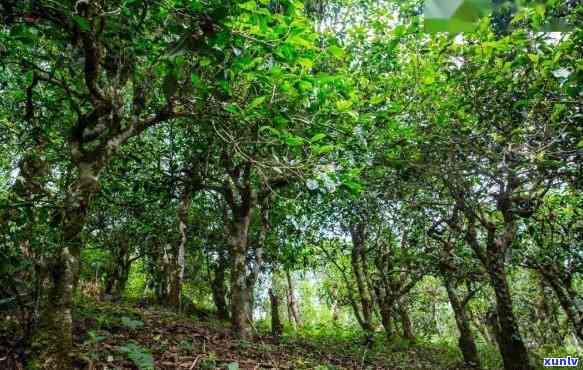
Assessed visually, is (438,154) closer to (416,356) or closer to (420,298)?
(416,356)

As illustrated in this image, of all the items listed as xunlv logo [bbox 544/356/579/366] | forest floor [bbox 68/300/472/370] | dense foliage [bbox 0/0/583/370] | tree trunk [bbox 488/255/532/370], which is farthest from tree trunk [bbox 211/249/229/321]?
xunlv logo [bbox 544/356/579/366]

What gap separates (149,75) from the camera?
16.9 ft

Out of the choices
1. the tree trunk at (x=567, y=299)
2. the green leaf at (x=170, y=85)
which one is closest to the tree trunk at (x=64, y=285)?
the green leaf at (x=170, y=85)

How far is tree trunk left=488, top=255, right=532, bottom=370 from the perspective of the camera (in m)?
8.51

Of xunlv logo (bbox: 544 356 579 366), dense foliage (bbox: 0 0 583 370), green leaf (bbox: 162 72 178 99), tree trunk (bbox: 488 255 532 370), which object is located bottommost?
xunlv logo (bbox: 544 356 579 366)

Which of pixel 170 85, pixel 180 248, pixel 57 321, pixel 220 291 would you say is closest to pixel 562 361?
pixel 180 248

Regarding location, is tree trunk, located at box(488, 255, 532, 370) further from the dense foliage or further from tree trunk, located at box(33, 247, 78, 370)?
tree trunk, located at box(33, 247, 78, 370)

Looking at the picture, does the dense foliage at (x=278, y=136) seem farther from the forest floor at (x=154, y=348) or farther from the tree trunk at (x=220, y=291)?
the tree trunk at (x=220, y=291)

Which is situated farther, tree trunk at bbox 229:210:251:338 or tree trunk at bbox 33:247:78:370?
tree trunk at bbox 229:210:251:338

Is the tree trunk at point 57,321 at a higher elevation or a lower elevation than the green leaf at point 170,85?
lower

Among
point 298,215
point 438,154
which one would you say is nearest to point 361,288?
point 298,215

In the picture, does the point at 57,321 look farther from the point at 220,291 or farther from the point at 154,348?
the point at 220,291

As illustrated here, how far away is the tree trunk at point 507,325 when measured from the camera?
8.51 meters

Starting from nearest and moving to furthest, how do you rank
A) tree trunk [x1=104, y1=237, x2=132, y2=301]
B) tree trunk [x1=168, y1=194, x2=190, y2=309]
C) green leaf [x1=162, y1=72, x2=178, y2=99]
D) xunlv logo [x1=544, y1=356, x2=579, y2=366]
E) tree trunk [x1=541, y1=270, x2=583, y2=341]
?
green leaf [x1=162, y1=72, x2=178, y2=99], tree trunk [x1=541, y1=270, x2=583, y2=341], tree trunk [x1=168, y1=194, x2=190, y2=309], xunlv logo [x1=544, y1=356, x2=579, y2=366], tree trunk [x1=104, y1=237, x2=132, y2=301]
